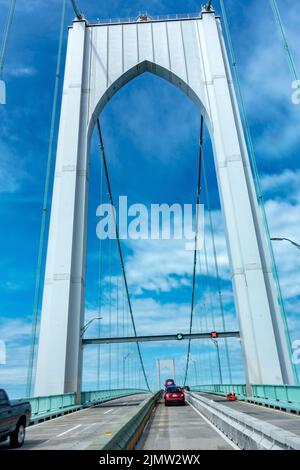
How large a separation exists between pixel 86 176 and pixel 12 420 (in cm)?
2878

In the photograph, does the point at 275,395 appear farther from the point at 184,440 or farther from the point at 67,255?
the point at 67,255

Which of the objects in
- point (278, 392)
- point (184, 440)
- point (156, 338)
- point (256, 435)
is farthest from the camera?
point (156, 338)

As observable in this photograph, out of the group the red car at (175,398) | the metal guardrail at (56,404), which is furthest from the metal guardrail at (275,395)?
the metal guardrail at (56,404)

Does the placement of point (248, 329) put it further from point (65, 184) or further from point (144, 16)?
point (144, 16)

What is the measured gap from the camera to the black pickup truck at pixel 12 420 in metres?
9.66

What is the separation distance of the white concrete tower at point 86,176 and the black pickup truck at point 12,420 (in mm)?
18371

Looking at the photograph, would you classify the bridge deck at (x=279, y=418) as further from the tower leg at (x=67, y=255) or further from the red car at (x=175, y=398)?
the tower leg at (x=67, y=255)

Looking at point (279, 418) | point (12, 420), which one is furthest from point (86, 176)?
point (12, 420)

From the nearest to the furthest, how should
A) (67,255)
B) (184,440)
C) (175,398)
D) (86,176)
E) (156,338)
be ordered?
(184,440), (175,398), (67,255), (156,338), (86,176)

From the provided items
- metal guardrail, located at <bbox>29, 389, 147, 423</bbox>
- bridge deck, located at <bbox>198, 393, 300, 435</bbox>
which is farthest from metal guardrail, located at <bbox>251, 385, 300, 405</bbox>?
metal guardrail, located at <bbox>29, 389, 147, 423</bbox>

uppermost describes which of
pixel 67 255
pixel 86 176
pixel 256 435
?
pixel 86 176

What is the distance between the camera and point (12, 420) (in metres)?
10.2
